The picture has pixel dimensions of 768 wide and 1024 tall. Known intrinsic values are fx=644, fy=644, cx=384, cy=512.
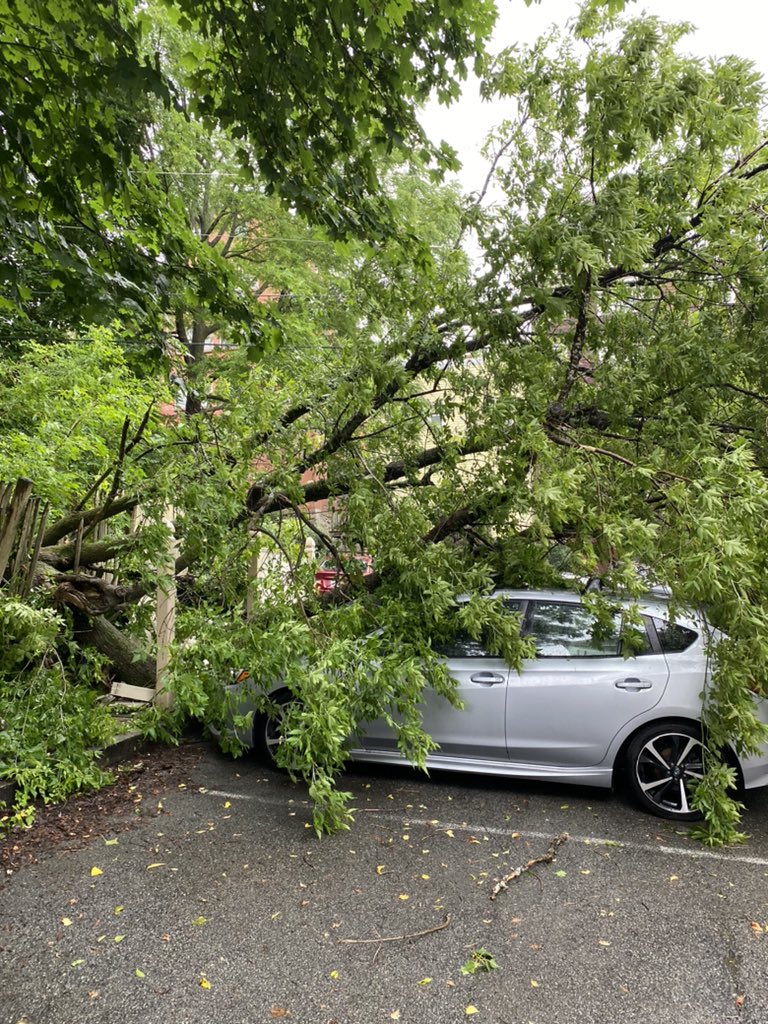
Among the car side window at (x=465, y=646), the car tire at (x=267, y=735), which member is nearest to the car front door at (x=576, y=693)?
the car side window at (x=465, y=646)

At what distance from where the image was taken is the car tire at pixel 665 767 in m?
4.12

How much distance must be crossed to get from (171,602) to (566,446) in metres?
3.42

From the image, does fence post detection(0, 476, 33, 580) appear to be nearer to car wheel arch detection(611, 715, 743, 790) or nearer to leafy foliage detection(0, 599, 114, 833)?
leafy foliage detection(0, 599, 114, 833)

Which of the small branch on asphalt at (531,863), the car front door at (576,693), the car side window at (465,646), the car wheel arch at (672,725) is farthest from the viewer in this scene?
the car side window at (465,646)

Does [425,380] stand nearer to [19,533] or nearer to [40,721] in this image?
[19,533]

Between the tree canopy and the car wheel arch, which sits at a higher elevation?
the tree canopy

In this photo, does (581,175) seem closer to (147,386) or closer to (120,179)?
(120,179)

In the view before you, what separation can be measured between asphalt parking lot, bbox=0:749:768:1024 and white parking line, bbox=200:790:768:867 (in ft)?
0.05

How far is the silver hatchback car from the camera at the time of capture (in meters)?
4.14

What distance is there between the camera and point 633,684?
420 centimetres

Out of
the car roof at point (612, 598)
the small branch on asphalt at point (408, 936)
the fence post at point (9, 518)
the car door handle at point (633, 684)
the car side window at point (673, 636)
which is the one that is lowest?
the small branch on asphalt at point (408, 936)

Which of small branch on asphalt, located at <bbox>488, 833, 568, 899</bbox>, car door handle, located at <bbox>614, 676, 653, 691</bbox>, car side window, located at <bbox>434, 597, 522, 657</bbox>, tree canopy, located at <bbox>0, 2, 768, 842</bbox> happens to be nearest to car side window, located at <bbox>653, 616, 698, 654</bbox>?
car door handle, located at <bbox>614, 676, 653, 691</bbox>

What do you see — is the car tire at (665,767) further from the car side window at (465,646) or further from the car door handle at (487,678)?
the car side window at (465,646)

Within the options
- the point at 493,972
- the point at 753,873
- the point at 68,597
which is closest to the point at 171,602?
the point at 68,597
